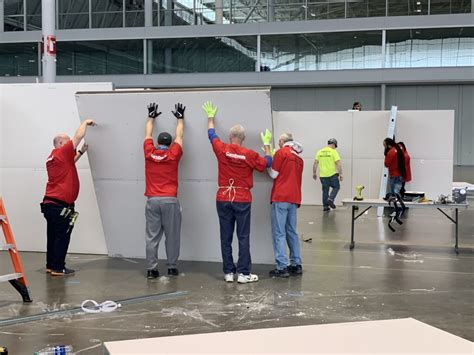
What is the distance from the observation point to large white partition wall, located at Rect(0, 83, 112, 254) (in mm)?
9250

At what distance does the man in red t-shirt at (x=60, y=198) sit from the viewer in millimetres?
8047

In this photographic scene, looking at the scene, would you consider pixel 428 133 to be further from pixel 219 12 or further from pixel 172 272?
pixel 219 12

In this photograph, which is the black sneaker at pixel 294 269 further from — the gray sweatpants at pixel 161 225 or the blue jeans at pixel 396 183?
the blue jeans at pixel 396 183

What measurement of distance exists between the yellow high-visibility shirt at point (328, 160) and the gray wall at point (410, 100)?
42.2ft

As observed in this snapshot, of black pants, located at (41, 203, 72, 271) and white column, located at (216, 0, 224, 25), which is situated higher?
white column, located at (216, 0, 224, 25)

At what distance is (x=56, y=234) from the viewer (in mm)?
8156

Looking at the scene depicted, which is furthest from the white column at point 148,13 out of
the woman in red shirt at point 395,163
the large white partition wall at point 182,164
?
the large white partition wall at point 182,164

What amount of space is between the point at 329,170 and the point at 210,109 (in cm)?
765

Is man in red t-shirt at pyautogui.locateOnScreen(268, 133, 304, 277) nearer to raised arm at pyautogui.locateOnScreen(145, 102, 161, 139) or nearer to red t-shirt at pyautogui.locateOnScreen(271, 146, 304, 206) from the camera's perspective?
red t-shirt at pyautogui.locateOnScreen(271, 146, 304, 206)

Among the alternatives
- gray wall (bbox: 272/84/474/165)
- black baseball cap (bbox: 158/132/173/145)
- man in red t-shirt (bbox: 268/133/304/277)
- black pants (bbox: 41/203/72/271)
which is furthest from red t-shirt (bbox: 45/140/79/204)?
gray wall (bbox: 272/84/474/165)

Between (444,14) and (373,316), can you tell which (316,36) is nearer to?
(444,14)

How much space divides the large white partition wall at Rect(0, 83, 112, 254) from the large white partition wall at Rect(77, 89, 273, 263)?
54 centimetres

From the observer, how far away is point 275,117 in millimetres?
16797

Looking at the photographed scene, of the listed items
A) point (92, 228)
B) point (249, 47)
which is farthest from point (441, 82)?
point (92, 228)
